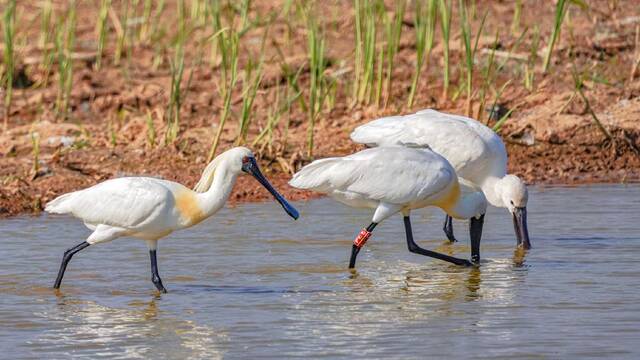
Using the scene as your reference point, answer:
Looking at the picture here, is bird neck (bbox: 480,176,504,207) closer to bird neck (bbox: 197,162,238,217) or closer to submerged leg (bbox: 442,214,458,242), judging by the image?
submerged leg (bbox: 442,214,458,242)

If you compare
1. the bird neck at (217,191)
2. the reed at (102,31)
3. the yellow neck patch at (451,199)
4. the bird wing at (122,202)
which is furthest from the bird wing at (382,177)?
the reed at (102,31)

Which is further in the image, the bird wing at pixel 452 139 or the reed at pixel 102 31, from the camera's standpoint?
the reed at pixel 102 31

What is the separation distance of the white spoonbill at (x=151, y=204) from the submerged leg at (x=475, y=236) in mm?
1879

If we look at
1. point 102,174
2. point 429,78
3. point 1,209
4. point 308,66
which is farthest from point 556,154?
point 1,209

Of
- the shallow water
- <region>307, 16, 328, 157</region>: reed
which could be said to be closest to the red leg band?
the shallow water

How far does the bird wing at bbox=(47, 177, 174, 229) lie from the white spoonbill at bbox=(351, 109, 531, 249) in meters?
2.58

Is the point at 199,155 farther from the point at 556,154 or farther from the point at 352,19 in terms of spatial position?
the point at 352,19

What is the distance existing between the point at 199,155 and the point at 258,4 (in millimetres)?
6187

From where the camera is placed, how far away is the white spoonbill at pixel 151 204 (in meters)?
8.06

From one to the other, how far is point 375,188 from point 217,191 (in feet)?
4.52

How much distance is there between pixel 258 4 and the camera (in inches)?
734

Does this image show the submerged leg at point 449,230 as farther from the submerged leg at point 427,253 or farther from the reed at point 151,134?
the reed at point 151,134

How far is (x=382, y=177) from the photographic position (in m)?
9.22

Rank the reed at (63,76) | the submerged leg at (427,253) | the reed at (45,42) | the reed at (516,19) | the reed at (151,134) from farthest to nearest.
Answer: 1. the reed at (516,19)
2. the reed at (45,42)
3. the reed at (63,76)
4. the reed at (151,134)
5. the submerged leg at (427,253)
